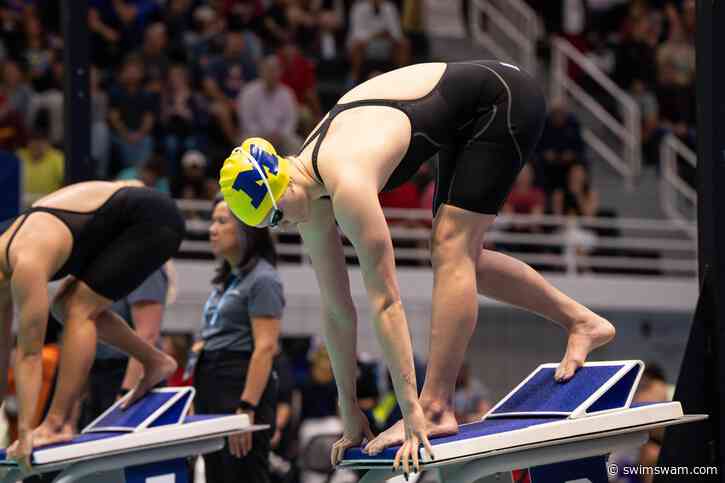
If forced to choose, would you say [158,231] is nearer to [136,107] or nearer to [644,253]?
[136,107]

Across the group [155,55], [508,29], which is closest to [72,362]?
[155,55]

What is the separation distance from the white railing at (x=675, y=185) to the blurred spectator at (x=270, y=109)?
12.9 feet

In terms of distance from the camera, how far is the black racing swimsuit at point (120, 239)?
621 centimetres

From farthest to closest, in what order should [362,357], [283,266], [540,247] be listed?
1. [540,247]
2. [283,266]
3. [362,357]

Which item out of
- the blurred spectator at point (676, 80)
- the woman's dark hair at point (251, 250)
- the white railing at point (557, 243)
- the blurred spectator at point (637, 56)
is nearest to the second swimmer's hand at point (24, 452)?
the woman's dark hair at point (251, 250)

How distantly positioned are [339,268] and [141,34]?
9225 mm

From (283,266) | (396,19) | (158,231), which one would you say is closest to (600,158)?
(396,19)

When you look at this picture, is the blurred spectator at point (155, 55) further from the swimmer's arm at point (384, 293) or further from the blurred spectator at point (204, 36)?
the swimmer's arm at point (384, 293)

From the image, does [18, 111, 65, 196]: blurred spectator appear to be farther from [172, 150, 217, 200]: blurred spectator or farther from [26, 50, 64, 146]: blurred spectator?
[172, 150, 217, 200]: blurred spectator

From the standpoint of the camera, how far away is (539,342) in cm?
1242

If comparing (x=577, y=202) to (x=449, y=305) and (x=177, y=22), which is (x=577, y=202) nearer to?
(x=177, y=22)

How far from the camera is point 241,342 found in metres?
6.71

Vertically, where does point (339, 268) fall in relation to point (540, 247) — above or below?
above

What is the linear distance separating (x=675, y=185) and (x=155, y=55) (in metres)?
5.38
